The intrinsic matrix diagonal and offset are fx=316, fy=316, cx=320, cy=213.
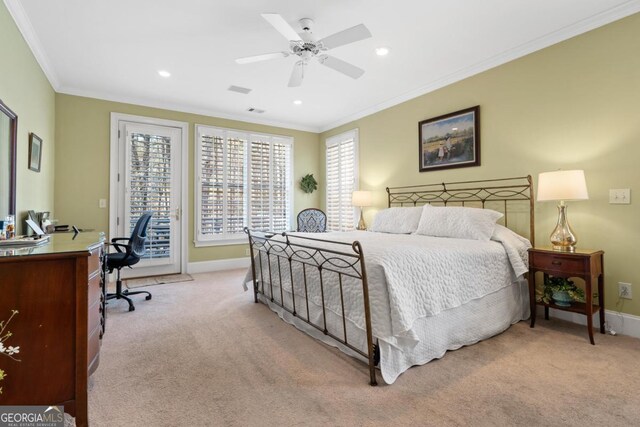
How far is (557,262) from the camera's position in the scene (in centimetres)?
263

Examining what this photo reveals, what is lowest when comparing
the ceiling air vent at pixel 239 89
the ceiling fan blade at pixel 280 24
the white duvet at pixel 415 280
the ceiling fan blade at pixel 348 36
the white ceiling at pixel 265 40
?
the white duvet at pixel 415 280

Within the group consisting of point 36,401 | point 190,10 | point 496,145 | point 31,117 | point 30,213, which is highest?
point 190,10

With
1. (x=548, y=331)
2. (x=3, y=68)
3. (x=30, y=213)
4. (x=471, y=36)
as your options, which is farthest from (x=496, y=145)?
(x=30, y=213)

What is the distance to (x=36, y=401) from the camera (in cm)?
147

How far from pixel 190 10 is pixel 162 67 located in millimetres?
1289

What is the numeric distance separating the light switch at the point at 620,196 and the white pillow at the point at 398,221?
1668 mm

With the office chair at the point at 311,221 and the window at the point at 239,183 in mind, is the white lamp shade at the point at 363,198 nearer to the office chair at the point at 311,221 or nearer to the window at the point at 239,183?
the office chair at the point at 311,221

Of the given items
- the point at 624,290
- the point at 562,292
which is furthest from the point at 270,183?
the point at 624,290

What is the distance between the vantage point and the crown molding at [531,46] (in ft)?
8.52

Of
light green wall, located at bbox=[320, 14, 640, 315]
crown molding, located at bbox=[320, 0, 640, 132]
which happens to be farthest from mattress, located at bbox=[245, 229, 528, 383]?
crown molding, located at bbox=[320, 0, 640, 132]

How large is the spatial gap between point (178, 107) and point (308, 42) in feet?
10.4

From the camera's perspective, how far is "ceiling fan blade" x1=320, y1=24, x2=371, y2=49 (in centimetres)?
232

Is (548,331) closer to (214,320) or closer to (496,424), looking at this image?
(496,424)

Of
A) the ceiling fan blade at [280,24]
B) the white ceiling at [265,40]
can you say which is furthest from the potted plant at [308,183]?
the ceiling fan blade at [280,24]
